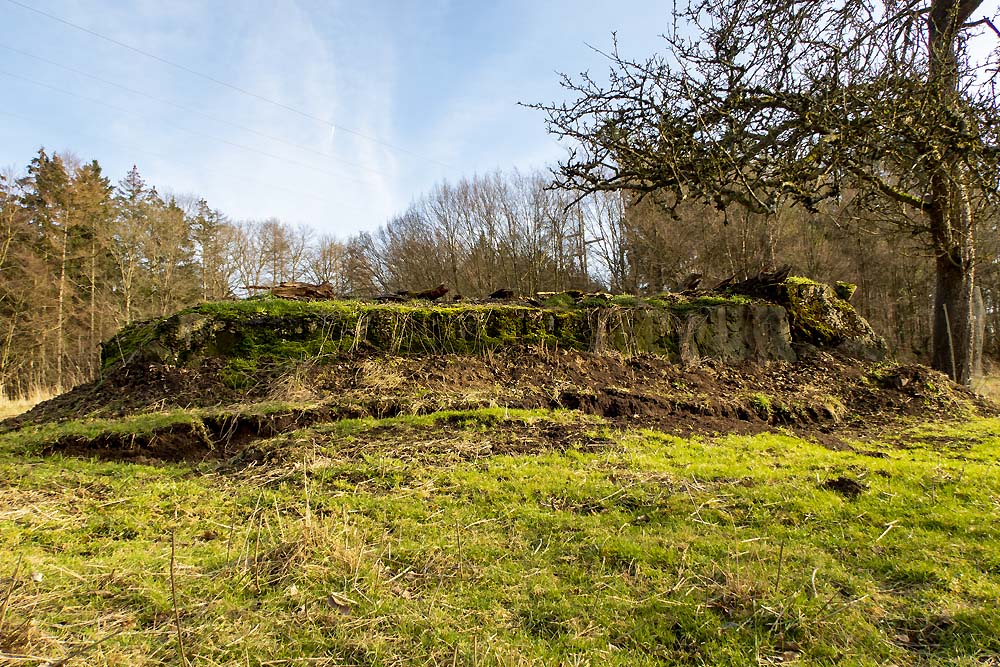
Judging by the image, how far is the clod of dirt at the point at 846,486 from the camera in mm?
4022

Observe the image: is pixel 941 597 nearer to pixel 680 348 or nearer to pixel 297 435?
pixel 297 435

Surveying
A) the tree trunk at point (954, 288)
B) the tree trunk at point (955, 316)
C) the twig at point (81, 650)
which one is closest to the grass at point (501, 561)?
the twig at point (81, 650)

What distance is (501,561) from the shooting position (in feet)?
10.1

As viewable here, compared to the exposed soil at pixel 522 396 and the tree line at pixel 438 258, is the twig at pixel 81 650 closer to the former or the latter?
the exposed soil at pixel 522 396

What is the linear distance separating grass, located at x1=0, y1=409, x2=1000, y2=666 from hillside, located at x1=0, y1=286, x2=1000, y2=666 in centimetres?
2

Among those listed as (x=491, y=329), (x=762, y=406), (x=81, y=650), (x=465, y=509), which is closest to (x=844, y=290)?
(x=762, y=406)

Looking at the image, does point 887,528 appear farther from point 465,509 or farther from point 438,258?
point 438,258

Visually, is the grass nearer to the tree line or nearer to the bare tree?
the bare tree

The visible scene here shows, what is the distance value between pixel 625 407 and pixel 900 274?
1047 inches

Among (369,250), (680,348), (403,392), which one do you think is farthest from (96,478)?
(369,250)

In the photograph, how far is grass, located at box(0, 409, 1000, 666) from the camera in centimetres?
222

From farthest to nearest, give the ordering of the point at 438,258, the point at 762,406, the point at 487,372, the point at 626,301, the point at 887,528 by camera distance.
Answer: the point at 438,258 < the point at 626,301 < the point at 487,372 < the point at 762,406 < the point at 887,528

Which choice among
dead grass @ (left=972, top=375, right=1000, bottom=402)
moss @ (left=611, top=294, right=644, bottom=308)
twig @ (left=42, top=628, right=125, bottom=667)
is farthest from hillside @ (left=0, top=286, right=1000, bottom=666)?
dead grass @ (left=972, top=375, right=1000, bottom=402)

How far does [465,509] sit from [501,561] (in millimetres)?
886
